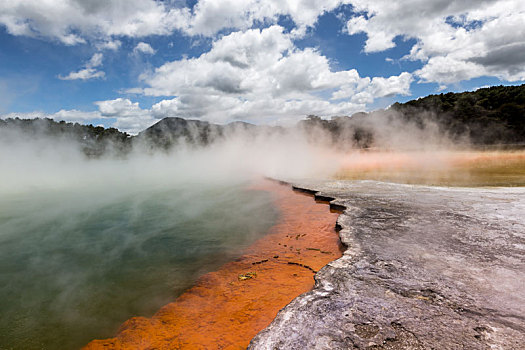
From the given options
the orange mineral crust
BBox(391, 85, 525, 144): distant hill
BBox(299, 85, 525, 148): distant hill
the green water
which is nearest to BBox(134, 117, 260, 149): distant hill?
BBox(299, 85, 525, 148): distant hill

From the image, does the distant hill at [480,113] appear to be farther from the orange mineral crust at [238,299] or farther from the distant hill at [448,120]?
the orange mineral crust at [238,299]

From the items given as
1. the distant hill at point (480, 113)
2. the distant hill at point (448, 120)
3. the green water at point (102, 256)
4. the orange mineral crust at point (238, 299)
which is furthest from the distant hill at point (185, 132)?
the orange mineral crust at point (238, 299)

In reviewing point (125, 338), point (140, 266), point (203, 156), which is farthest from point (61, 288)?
point (203, 156)

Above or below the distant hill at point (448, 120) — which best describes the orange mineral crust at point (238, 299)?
below

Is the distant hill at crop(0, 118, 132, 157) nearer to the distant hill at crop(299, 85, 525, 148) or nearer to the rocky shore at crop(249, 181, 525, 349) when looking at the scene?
the distant hill at crop(299, 85, 525, 148)

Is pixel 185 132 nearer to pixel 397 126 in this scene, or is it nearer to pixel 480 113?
pixel 397 126

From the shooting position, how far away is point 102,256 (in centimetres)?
439

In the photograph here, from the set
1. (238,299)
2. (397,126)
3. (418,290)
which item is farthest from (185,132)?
(418,290)

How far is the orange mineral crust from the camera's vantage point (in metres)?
2.35

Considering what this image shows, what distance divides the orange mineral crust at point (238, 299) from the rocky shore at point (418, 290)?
498 millimetres

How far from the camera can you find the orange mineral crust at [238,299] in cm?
235

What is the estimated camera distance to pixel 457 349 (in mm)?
1547

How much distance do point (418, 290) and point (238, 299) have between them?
5.53ft

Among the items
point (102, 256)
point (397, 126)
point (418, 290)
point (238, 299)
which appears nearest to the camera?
point (418, 290)
